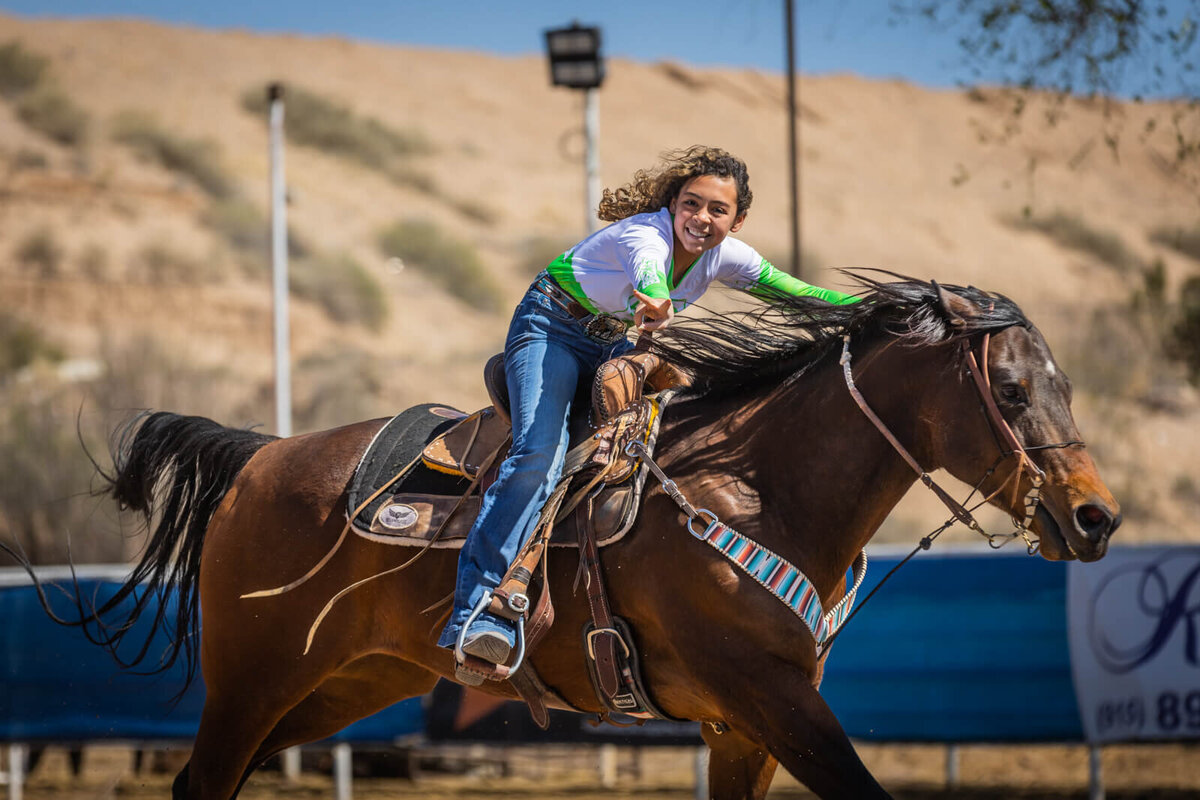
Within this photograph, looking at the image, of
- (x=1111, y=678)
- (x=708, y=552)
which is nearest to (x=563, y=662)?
(x=708, y=552)

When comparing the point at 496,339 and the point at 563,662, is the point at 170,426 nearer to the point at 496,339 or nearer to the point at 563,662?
the point at 563,662

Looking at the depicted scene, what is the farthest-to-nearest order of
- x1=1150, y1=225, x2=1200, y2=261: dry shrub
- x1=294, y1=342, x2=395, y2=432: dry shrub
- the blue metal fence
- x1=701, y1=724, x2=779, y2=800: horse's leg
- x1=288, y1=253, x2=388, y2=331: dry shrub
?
x1=1150, y1=225, x2=1200, y2=261: dry shrub, x1=288, y1=253, x2=388, y2=331: dry shrub, x1=294, y1=342, x2=395, y2=432: dry shrub, the blue metal fence, x1=701, y1=724, x2=779, y2=800: horse's leg

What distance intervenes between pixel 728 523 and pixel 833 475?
15.4 inches

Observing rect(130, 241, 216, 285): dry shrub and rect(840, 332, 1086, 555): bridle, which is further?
rect(130, 241, 216, 285): dry shrub

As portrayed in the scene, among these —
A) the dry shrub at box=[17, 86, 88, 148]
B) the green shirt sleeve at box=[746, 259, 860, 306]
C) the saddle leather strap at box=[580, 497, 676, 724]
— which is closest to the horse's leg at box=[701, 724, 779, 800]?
the saddle leather strap at box=[580, 497, 676, 724]

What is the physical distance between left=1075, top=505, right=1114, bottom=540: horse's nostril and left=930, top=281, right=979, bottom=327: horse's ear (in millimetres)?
726

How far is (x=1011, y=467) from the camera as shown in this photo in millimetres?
3553

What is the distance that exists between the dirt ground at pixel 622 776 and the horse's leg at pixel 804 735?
13.5ft

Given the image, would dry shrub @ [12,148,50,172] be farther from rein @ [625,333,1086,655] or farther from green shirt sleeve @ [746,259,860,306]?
rein @ [625,333,1086,655]

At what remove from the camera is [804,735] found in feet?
11.7

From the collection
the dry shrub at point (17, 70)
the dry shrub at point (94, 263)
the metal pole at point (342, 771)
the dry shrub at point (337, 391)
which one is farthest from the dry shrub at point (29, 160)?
the metal pole at point (342, 771)

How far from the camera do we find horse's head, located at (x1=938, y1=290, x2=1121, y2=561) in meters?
3.42

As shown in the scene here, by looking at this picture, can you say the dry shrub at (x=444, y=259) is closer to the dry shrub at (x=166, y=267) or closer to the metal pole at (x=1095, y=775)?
the dry shrub at (x=166, y=267)

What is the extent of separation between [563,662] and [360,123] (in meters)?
44.0
